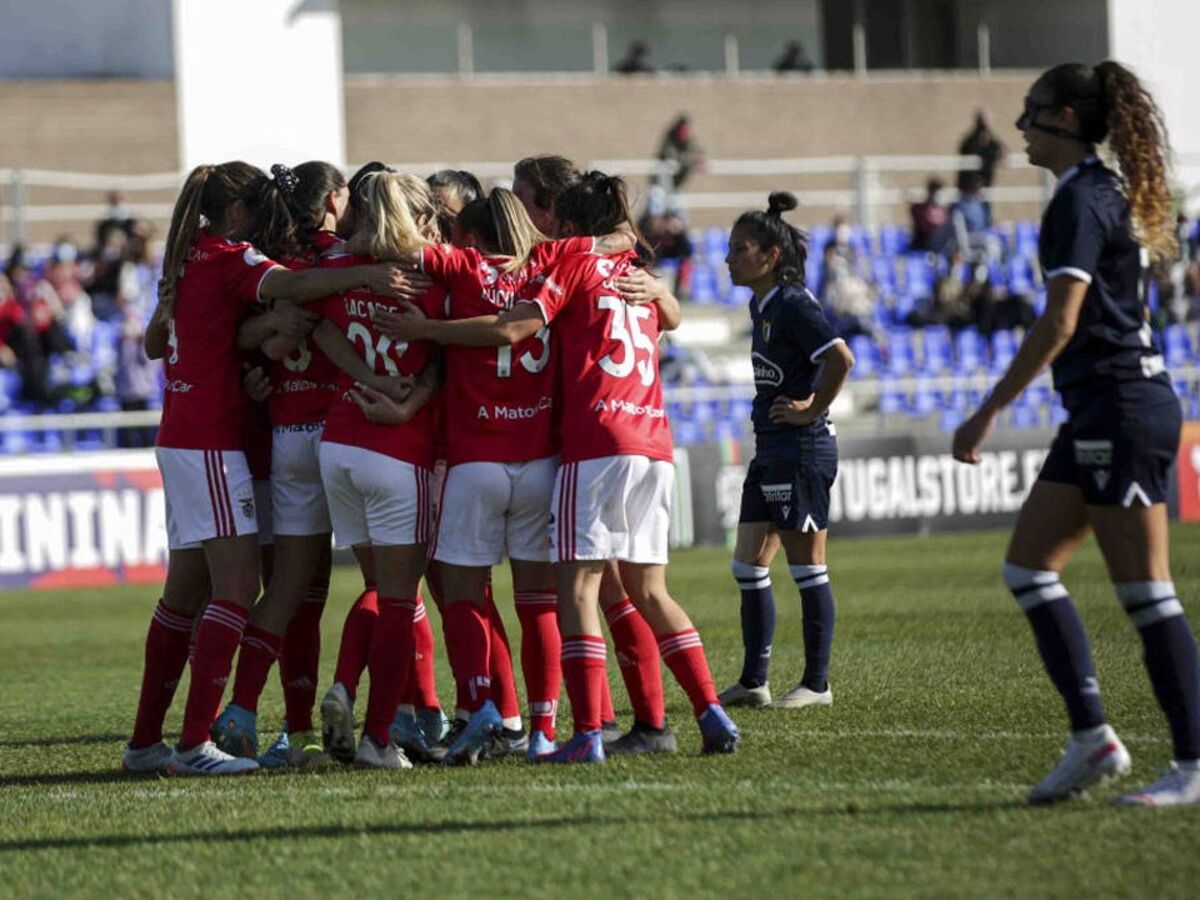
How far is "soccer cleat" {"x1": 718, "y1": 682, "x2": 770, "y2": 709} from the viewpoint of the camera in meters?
8.99

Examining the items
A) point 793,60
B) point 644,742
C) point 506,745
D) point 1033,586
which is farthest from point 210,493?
point 793,60

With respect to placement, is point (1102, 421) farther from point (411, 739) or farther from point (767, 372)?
point (767, 372)

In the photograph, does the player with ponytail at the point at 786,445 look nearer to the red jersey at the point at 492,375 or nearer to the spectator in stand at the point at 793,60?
the red jersey at the point at 492,375

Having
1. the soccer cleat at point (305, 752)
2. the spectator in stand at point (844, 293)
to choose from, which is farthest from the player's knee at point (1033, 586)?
the spectator in stand at point (844, 293)

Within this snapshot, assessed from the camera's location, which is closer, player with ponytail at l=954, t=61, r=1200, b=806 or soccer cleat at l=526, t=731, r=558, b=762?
player with ponytail at l=954, t=61, r=1200, b=806

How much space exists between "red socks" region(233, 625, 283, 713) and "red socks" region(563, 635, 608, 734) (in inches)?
43.7

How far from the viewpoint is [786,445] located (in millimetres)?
9141

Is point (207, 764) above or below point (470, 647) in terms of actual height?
below

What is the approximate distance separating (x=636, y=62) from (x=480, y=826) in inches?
1110

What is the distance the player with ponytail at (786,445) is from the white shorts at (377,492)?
2294 millimetres

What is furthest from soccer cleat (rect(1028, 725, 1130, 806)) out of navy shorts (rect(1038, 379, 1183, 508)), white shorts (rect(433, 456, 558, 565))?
white shorts (rect(433, 456, 558, 565))

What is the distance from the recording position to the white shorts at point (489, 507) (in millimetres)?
7164

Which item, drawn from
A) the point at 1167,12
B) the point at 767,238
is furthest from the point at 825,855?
the point at 1167,12

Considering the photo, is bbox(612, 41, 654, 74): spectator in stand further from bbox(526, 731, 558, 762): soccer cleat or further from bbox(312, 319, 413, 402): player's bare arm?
bbox(526, 731, 558, 762): soccer cleat
